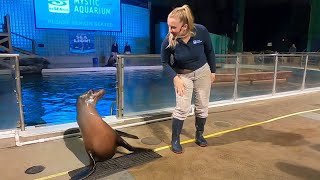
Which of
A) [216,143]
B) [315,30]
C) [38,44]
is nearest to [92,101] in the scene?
[216,143]

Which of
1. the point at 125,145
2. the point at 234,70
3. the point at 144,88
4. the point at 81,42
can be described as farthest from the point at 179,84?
the point at 81,42

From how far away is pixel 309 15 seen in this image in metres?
25.2

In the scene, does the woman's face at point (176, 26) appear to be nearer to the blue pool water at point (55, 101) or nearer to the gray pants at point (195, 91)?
the gray pants at point (195, 91)

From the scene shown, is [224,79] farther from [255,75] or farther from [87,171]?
[87,171]

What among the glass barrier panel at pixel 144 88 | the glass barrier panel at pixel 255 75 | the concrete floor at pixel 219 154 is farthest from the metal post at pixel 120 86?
the glass barrier panel at pixel 255 75

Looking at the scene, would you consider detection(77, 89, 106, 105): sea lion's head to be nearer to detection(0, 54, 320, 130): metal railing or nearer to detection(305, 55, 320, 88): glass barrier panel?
detection(0, 54, 320, 130): metal railing

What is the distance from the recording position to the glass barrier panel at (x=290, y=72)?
686 cm

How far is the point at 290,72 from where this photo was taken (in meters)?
7.47

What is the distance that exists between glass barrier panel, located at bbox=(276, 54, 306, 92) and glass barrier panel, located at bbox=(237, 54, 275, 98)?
9.2 inches

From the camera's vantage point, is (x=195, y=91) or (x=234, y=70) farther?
(x=234, y=70)

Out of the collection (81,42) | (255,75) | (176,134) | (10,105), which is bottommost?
(176,134)

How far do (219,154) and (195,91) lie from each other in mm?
767

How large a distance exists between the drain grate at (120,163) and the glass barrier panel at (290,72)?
486 centimetres

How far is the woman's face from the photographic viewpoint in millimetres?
Answer: 2777
